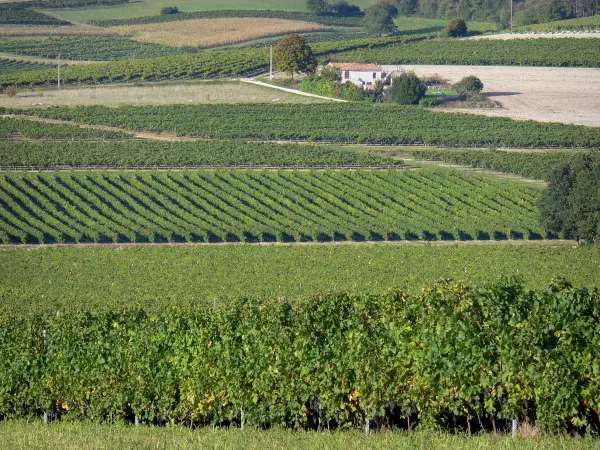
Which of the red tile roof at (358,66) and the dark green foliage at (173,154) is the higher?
the red tile roof at (358,66)

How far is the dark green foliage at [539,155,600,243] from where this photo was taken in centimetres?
5759

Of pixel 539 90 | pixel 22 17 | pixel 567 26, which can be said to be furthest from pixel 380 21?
pixel 22 17

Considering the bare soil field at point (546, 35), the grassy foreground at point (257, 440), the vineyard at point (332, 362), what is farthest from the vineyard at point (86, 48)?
the grassy foreground at point (257, 440)

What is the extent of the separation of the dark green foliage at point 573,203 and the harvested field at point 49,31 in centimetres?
8600

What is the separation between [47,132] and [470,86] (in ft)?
118

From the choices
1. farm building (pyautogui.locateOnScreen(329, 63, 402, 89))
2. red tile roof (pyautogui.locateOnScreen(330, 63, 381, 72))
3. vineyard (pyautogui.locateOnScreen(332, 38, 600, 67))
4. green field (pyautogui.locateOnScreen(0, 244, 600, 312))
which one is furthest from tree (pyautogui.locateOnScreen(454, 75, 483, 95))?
green field (pyautogui.locateOnScreen(0, 244, 600, 312))

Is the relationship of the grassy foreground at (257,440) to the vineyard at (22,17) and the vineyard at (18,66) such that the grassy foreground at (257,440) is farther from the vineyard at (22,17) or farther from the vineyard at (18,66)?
the vineyard at (22,17)

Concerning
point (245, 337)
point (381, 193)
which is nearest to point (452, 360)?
point (245, 337)

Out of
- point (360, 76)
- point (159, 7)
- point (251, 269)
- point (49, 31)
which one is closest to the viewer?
point (251, 269)

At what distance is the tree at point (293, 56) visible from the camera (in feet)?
339

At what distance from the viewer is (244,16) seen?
154250 mm

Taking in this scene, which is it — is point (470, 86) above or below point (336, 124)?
above

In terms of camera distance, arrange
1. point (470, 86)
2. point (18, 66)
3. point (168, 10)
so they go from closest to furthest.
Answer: point (470, 86) → point (18, 66) → point (168, 10)

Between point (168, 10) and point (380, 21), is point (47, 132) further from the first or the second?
point (168, 10)
